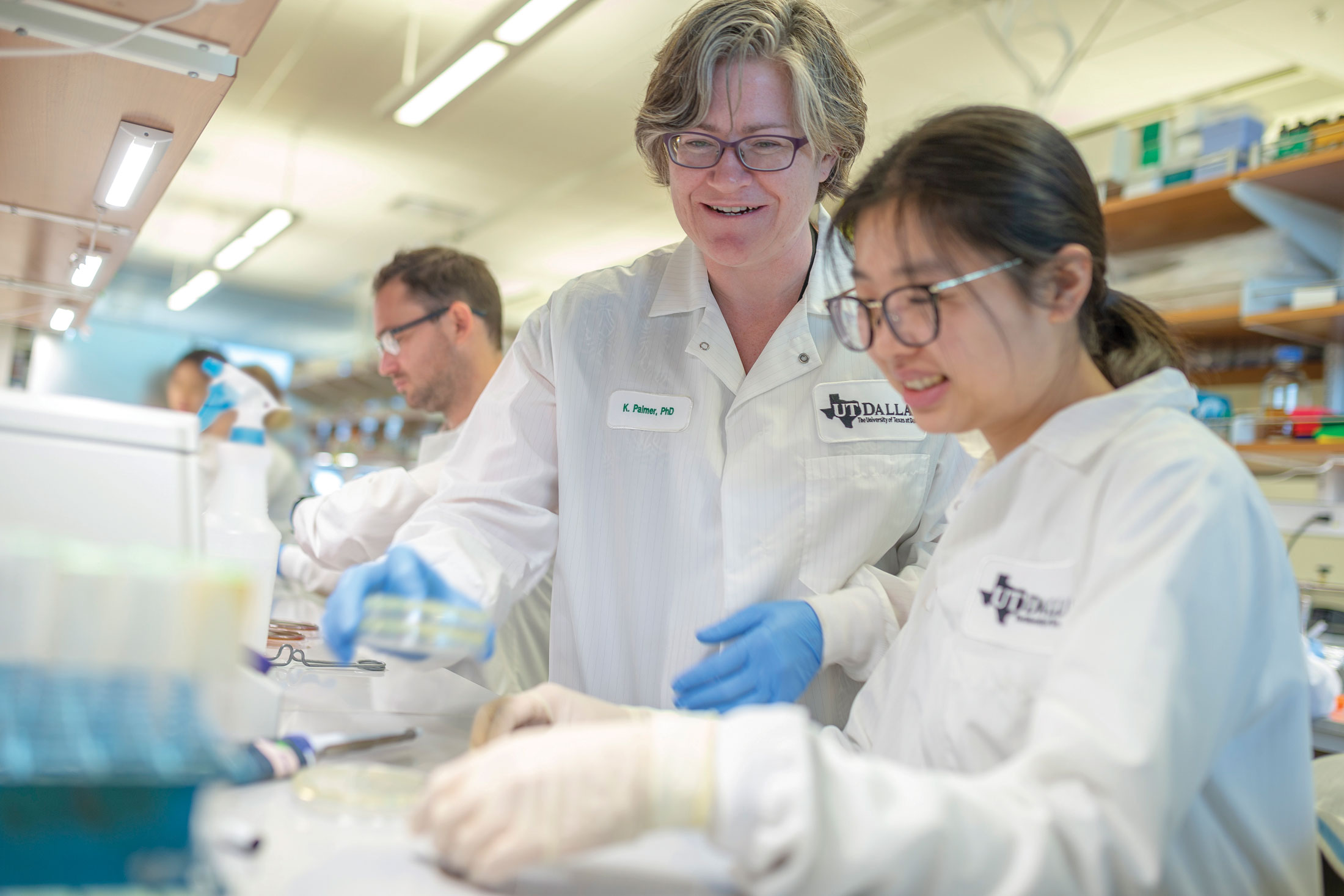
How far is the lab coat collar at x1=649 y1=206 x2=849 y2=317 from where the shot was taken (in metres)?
1.65

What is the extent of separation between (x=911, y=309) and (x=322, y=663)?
3.93 ft

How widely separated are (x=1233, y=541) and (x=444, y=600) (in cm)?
76

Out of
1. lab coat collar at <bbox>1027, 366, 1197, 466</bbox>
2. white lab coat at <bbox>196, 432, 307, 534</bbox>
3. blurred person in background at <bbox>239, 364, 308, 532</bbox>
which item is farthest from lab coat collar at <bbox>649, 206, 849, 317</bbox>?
blurred person in background at <bbox>239, 364, 308, 532</bbox>

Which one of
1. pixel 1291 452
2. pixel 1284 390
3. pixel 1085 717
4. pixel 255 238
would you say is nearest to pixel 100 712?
pixel 1085 717

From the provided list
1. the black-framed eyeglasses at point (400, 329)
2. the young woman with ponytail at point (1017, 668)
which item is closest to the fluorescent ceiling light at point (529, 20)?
the black-framed eyeglasses at point (400, 329)

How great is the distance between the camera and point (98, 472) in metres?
0.84

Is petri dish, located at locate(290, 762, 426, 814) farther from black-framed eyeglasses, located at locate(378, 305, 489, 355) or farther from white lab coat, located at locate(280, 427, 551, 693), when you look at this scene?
black-framed eyeglasses, located at locate(378, 305, 489, 355)

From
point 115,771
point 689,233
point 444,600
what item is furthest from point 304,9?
point 115,771

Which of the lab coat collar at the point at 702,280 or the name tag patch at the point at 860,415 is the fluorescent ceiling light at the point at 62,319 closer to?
the lab coat collar at the point at 702,280

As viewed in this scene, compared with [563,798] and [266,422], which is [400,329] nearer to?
[266,422]

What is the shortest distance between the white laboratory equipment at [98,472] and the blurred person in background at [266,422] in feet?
7.99

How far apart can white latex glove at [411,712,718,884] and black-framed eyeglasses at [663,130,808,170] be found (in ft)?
3.28

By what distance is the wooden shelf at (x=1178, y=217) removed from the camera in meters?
3.30

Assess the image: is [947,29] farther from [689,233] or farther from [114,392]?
[114,392]
